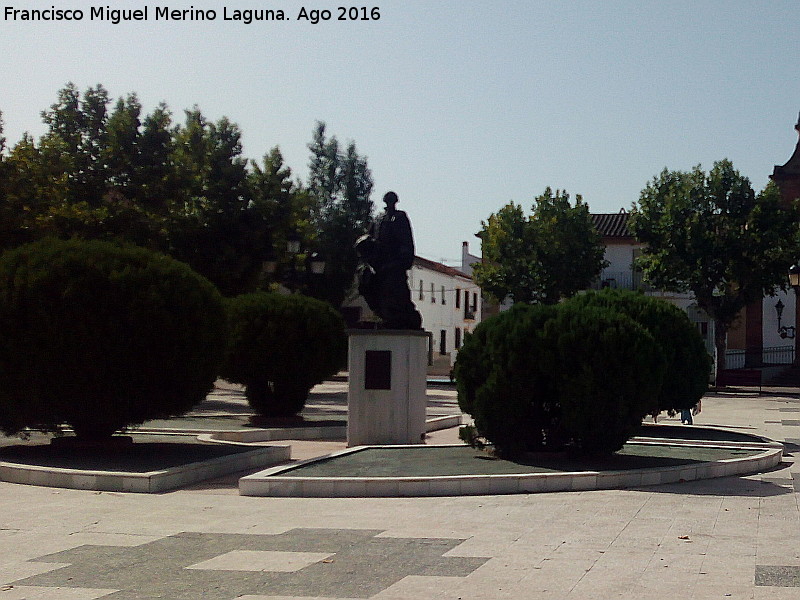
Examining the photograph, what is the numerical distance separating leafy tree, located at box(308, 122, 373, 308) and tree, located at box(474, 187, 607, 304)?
43.3 feet

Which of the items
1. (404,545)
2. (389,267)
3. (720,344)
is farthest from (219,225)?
(404,545)

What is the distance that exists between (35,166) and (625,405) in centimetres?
1900

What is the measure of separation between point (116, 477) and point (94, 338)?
2174 mm

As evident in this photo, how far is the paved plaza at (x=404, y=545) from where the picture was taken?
22.4 ft

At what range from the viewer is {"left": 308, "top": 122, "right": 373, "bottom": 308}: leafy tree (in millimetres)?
63438

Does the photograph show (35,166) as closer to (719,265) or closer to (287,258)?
(287,258)

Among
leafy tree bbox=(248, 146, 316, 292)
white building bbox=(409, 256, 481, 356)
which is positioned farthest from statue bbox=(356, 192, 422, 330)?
white building bbox=(409, 256, 481, 356)

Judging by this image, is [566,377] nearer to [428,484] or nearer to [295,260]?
[428,484]

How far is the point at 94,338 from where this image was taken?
13164 mm

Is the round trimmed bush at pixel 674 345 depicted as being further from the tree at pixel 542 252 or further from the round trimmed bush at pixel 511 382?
the tree at pixel 542 252

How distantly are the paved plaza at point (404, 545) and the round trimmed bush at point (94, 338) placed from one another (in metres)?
1.58

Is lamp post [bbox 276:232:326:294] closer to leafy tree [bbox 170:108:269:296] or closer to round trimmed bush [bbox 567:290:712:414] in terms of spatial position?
leafy tree [bbox 170:108:269:296]

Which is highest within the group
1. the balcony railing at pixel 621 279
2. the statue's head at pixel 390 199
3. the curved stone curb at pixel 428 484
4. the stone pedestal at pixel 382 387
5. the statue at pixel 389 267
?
the balcony railing at pixel 621 279

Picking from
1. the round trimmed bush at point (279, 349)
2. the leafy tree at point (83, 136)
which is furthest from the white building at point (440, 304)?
the round trimmed bush at point (279, 349)
